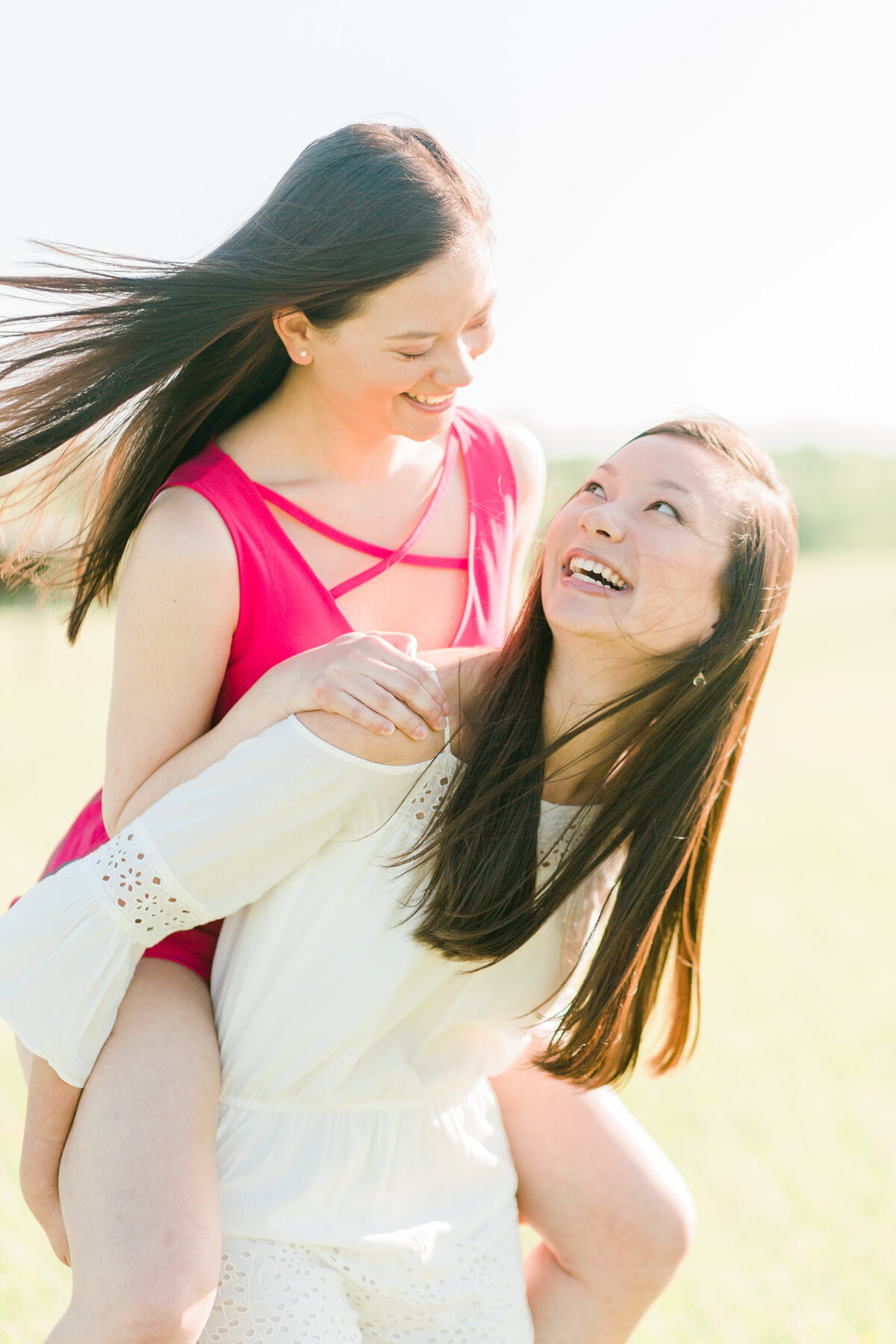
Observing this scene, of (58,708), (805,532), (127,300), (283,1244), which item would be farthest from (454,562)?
(805,532)

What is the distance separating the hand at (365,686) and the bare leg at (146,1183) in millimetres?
592

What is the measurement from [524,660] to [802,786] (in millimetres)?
7875

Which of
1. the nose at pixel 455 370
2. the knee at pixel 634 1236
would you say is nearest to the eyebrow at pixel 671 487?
the nose at pixel 455 370

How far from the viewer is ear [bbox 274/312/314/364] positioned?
2.24 metres

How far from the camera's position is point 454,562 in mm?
2555

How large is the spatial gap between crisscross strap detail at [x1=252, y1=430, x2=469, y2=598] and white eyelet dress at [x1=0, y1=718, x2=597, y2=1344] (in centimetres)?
52

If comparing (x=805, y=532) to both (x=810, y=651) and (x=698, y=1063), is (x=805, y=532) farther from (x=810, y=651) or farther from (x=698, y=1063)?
(x=698, y=1063)

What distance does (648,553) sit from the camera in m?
2.04

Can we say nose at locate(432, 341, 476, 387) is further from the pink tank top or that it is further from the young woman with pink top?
the pink tank top

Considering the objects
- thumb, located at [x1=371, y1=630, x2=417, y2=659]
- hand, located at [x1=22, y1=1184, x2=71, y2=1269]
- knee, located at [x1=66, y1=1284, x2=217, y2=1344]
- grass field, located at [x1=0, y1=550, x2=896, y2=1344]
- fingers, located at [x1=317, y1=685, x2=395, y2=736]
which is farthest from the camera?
grass field, located at [x1=0, y1=550, x2=896, y2=1344]

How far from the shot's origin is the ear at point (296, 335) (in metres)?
2.24

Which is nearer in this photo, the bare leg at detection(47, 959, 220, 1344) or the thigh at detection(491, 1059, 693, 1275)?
the bare leg at detection(47, 959, 220, 1344)

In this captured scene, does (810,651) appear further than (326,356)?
Yes

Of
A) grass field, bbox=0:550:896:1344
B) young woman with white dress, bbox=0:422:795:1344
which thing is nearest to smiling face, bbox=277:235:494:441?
young woman with white dress, bbox=0:422:795:1344
